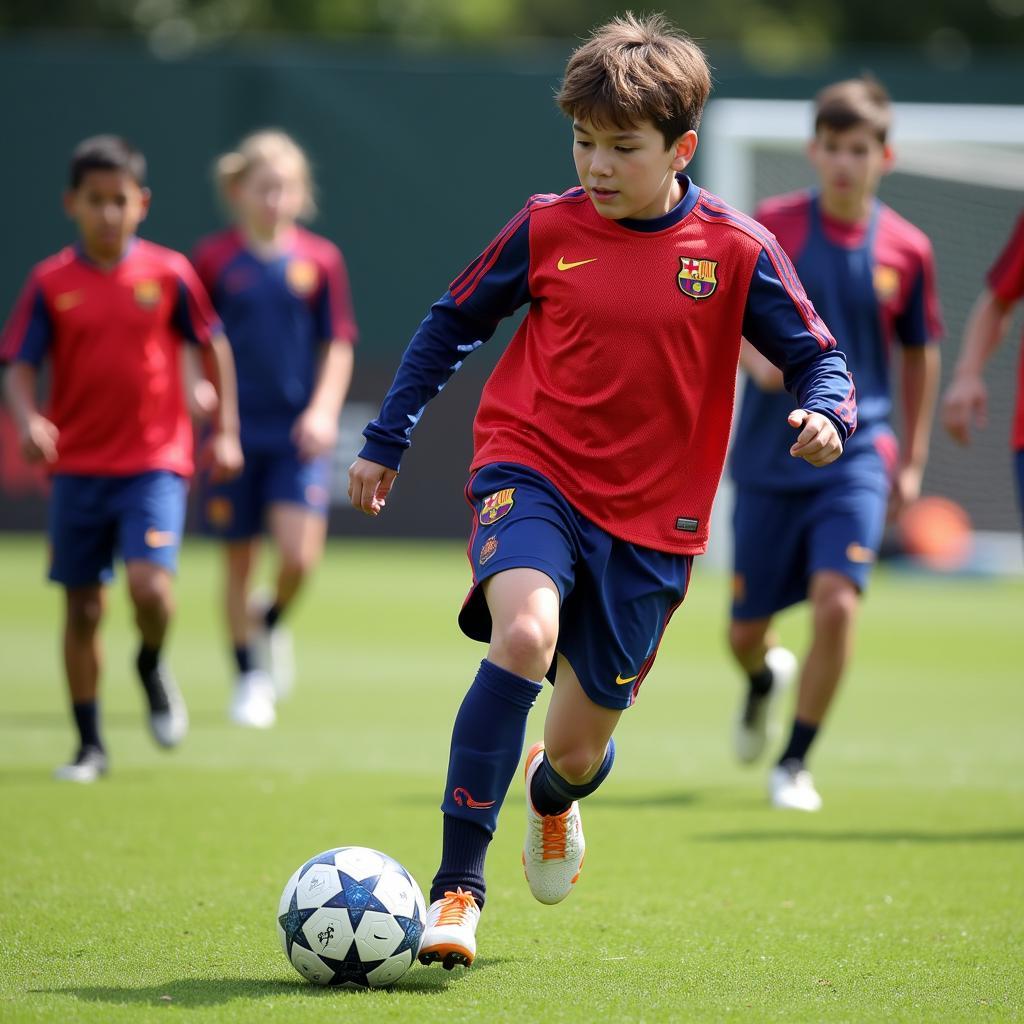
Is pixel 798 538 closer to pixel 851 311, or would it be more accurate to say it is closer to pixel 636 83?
pixel 851 311

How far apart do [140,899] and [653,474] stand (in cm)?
191

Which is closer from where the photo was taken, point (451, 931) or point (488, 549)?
point (451, 931)

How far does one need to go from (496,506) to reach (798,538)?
2840 mm

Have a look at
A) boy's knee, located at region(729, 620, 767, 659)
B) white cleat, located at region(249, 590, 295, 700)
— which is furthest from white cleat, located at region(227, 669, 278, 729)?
boy's knee, located at region(729, 620, 767, 659)

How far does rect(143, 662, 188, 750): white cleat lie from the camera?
7.31 metres

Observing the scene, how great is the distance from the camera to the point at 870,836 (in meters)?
6.22

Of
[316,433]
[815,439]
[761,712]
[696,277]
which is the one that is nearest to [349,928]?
[815,439]

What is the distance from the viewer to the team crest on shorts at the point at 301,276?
960cm

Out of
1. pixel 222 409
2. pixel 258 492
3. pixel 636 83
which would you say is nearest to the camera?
pixel 636 83

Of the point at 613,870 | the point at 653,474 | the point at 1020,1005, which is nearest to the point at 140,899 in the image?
the point at 613,870

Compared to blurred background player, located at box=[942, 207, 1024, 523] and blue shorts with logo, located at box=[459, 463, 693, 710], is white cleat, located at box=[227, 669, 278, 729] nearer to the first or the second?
blurred background player, located at box=[942, 207, 1024, 523]

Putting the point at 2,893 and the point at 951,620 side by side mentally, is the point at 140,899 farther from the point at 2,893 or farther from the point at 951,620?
the point at 951,620

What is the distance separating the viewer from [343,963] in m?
4.00

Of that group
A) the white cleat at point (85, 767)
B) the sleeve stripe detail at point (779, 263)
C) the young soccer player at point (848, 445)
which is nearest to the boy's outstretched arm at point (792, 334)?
the sleeve stripe detail at point (779, 263)
